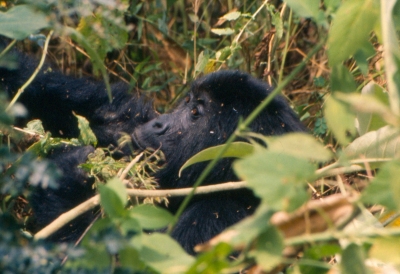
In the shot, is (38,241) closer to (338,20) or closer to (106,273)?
(106,273)

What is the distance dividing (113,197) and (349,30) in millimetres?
502

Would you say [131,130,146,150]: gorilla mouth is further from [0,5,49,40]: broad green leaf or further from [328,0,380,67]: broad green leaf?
[328,0,380,67]: broad green leaf

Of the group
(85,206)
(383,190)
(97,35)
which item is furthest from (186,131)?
(383,190)

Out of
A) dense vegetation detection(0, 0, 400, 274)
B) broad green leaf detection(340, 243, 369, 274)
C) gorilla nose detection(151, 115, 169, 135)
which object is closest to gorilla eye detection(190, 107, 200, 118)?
gorilla nose detection(151, 115, 169, 135)

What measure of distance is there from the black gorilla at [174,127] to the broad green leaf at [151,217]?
106cm

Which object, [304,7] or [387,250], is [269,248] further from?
[304,7]

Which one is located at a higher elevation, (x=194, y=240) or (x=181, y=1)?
(x=181, y=1)

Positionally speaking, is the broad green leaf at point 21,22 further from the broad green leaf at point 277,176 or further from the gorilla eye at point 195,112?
the gorilla eye at point 195,112

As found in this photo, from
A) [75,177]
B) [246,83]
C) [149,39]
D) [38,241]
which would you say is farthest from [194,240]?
[149,39]

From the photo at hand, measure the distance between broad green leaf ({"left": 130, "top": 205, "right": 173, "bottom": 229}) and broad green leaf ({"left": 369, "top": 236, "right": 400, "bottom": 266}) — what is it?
33 cm

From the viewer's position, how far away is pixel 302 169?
82cm

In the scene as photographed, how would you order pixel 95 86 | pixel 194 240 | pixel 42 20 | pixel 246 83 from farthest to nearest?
pixel 95 86 → pixel 246 83 → pixel 194 240 → pixel 42 20

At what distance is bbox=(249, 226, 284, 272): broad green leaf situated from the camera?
822mm

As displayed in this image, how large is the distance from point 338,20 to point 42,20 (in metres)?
0.53
